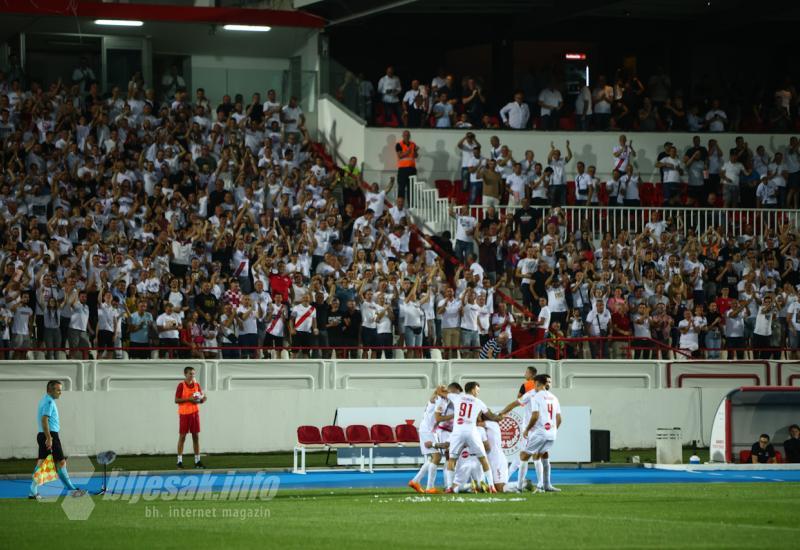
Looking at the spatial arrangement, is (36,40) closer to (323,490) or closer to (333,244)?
(333,244)

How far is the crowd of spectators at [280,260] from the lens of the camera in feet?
96.2

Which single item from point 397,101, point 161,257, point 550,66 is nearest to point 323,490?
point 161,257

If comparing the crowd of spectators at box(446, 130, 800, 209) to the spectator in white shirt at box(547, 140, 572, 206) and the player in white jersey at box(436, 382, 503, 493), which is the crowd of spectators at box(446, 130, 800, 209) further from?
the player in white jersey at box(436, 382, 503, 493)

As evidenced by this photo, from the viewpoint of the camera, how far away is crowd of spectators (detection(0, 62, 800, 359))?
29312 millimetres

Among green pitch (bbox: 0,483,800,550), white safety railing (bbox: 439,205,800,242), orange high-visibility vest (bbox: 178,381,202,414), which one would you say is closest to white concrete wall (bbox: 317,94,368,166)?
white safety railing (bbox: 439,205,800,242)

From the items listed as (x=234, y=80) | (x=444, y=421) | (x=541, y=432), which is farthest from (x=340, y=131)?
(x=541, y=432)

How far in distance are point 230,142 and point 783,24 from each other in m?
19.8

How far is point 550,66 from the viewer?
4447cm

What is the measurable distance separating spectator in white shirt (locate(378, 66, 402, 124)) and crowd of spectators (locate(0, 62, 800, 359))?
3.35m

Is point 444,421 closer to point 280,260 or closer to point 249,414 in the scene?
point 249,414

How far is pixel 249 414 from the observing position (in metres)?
29.7

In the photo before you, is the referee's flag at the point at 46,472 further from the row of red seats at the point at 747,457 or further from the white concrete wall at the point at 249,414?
the row of red seats at the point at 747,457

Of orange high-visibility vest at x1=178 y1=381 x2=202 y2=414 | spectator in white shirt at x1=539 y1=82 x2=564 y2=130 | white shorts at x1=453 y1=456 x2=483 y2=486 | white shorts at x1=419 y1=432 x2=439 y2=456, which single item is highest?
spectator in white shirt at x1=539 y1=82 x2=564 y2=130

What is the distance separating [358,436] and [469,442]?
653 centimetres
